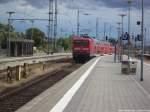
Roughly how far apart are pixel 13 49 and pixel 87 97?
64.5 m

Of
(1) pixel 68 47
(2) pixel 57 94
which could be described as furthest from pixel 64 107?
(1) pixel 68 47

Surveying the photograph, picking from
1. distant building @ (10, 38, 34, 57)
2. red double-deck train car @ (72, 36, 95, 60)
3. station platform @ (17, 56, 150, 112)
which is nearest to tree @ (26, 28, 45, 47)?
distant building @ (10, 38, 34, 57)

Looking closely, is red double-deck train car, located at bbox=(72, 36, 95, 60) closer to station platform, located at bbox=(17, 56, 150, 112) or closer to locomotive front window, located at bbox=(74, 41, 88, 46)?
locomotive front window, located at bbox=(74, 41, 88, 46)

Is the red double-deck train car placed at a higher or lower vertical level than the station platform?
higher

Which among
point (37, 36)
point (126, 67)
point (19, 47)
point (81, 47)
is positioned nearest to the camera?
point (126, 67)

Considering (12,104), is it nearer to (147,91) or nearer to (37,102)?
(37,102)

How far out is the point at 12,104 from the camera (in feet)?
60.5

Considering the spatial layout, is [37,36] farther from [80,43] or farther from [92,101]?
[92,101]

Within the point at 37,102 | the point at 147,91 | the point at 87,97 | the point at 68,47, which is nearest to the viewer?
the point at 37,102

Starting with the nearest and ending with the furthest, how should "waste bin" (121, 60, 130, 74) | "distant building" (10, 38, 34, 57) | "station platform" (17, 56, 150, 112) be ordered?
1. "station platform" (17, 56, 150, 112)
2. "waste bin" (121, 60, 130, 74)
3. "distant building" (10, 38, 34, 57)

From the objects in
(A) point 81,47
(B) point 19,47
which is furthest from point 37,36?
(A) point 81,47

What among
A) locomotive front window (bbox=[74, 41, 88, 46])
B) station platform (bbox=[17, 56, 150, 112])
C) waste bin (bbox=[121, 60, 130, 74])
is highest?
locomotive front window (bbox=[74, 41, 88, 46])

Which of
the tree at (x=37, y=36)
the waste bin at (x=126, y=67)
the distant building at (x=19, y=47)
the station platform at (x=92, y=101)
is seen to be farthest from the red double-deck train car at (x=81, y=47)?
the tree at (x=37, y=36)

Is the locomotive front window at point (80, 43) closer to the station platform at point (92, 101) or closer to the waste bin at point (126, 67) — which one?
the waste bin at point (126, 67)
